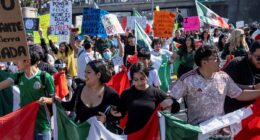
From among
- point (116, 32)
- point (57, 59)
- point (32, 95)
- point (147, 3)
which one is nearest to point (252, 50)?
point (32, 95)

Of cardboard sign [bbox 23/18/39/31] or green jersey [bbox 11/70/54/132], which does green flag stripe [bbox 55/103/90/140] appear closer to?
green jersey [bbox 11/70/54/132]

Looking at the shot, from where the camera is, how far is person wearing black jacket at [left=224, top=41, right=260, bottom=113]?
5.97m

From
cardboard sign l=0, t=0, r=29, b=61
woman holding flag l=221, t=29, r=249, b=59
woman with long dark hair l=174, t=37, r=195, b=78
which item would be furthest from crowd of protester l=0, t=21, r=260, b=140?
woman with long dark hair l=174, t=37, r=195, b=78

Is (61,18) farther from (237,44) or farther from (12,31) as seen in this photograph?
(12,31)

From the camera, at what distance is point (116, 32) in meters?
11.2

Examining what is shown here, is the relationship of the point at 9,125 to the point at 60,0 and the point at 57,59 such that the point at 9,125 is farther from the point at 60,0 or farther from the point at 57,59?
the point at 60,0

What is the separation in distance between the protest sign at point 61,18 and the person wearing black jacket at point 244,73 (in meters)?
7.85

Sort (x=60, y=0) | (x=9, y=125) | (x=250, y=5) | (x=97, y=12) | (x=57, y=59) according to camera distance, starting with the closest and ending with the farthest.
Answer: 1. (x=9, y=125)
2. (x=97, y=12)
3. (x=57, y=59)
4. (x=60, y=0)
5. (x=250, y=5)

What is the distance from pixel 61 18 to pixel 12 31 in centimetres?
816

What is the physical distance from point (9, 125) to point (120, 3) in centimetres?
6700

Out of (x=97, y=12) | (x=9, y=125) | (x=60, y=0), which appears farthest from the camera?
(x=60, y=0)

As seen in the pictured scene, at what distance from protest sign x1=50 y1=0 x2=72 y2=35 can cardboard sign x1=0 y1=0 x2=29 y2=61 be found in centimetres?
790

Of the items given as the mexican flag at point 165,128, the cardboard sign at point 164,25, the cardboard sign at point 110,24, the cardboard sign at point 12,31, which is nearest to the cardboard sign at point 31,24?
the cardboard sign at point 164,25

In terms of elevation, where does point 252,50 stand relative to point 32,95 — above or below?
above
